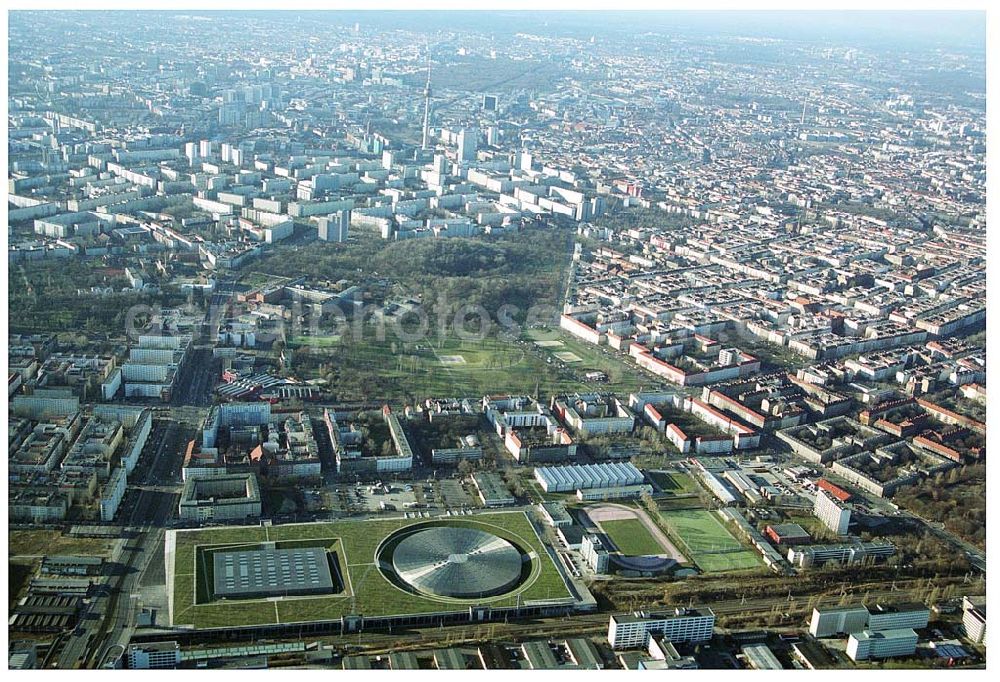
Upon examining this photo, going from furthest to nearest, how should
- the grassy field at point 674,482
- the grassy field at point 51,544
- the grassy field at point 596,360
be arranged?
the grassy field at point 596,360
the grassy field at point 674,482
the grassy field at point 51,544

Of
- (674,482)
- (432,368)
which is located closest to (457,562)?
(674,482)

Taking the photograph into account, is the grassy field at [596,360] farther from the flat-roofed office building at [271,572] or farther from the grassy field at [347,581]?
the flat-roofed office building at [271,572]

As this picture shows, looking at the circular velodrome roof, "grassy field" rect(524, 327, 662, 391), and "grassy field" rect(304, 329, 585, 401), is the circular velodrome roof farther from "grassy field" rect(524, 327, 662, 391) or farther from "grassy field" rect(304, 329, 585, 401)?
"grassy field" rect(524, 327, 662, 391)

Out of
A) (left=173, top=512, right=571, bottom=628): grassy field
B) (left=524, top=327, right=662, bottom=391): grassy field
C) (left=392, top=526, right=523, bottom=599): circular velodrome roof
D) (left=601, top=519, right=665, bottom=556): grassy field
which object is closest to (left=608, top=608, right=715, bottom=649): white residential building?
(left=173, top=512, right=571, bottom=628): grassy field

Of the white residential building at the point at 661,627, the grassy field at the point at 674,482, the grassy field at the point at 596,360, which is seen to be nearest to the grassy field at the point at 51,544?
the white residential building at the point at 661,627

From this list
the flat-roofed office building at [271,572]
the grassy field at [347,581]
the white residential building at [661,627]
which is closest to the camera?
the white residential building at [661,627]

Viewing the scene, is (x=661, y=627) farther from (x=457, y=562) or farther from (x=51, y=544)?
(x=51, y=544)
